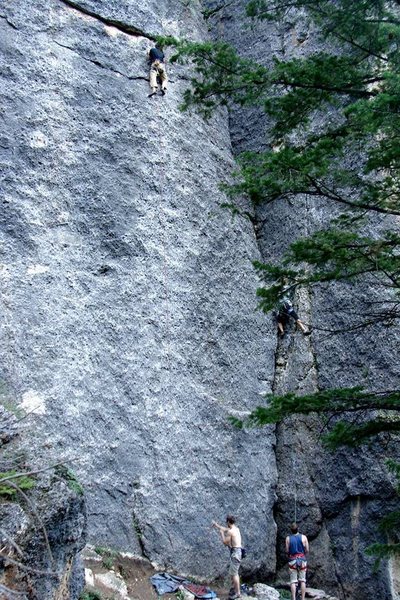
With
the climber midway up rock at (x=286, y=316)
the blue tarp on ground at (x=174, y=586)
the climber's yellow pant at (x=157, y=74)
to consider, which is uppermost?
the climber's yellow pant at (x=157, y=74)

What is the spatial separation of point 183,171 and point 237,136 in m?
4.11

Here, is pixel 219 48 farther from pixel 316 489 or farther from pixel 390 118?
pixel 316 489

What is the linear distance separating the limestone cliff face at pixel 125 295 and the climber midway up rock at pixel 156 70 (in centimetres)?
27

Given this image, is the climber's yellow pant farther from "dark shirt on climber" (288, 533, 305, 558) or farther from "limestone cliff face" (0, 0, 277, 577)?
"dark shirt on climber" (288, 533, 305, 558)

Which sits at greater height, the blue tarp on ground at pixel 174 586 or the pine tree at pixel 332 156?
the pine tree at pixel 332 156

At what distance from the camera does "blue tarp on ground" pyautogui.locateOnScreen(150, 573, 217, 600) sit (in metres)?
9.38

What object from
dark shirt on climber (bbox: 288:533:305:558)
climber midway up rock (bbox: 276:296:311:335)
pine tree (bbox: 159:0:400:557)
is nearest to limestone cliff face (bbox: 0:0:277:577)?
climber midway up rock (bbox: 276:296:311:335)

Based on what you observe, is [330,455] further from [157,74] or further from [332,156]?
[157,74]

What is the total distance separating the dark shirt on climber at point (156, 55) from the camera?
1520 cm

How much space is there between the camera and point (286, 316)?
1455 cm

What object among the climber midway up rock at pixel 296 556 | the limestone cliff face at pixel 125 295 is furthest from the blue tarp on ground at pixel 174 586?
the climber midway up rock at pixel 296 556

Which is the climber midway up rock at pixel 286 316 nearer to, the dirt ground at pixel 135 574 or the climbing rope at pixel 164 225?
the climbing rope at pixel 164 225

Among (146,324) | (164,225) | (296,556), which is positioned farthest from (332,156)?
(296,556)

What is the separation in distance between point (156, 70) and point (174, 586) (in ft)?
39.1
